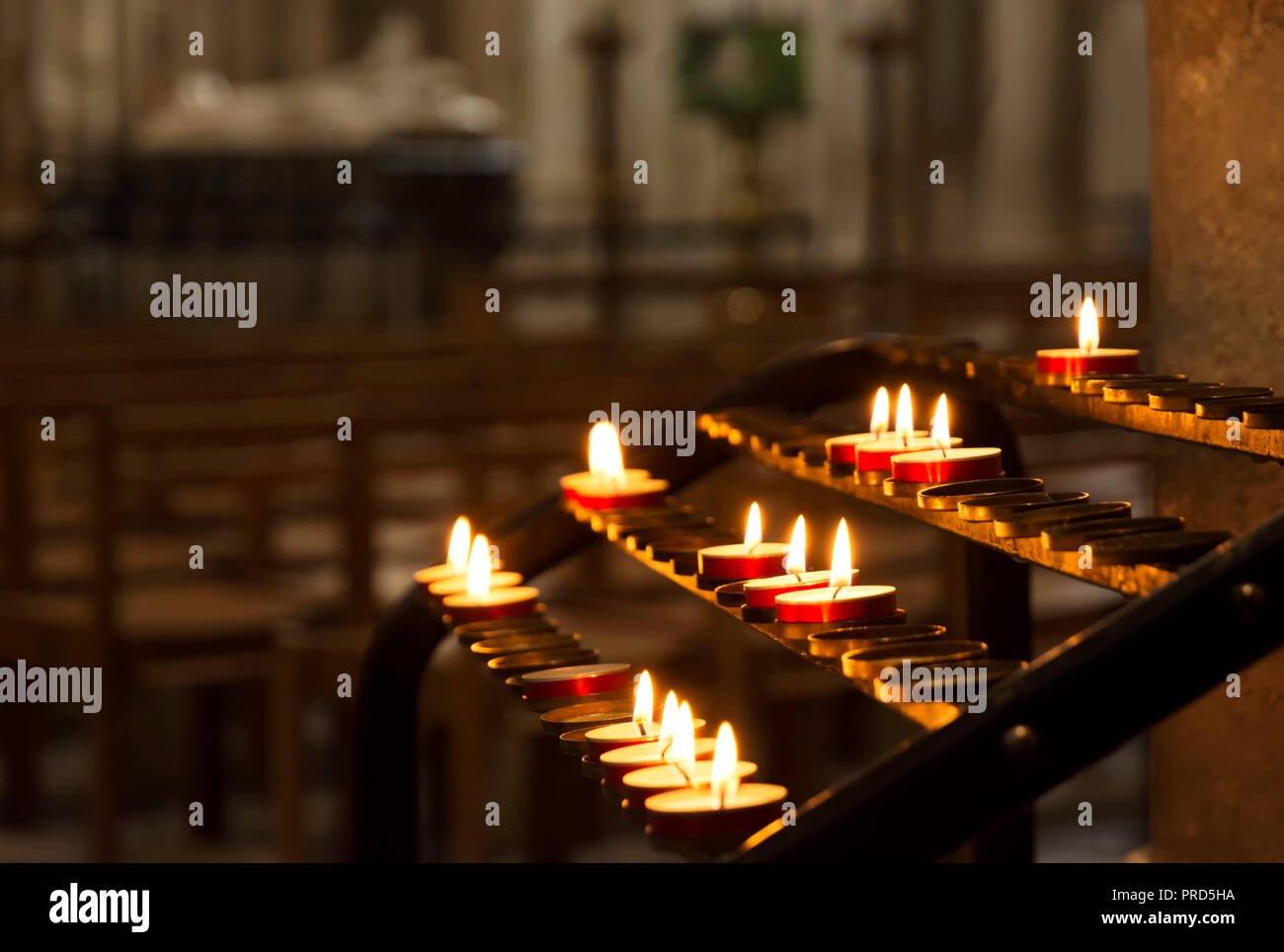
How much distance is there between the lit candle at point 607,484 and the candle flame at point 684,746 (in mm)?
431


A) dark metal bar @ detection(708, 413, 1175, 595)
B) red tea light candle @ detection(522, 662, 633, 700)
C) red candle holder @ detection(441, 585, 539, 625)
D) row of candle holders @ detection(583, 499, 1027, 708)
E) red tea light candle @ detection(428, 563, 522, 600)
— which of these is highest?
dark metal bar @ detection(708, 413, 1175, 595)

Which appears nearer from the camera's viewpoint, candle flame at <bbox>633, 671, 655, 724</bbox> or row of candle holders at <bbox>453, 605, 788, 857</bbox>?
row of candle holders at <bbox>453, 605, 788, 857</bbox>

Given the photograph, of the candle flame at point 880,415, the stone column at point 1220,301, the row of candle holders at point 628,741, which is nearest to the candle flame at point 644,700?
the row of candle holders at point 628,741

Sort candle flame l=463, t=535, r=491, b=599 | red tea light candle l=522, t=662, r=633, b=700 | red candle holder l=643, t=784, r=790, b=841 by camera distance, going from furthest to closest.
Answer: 1. candle flame l=463, t=535, r=491, b=599
2. red tea light candle l=522, t=662, r=633, b=700
3. red candle holder l=643, t=784, r=790, b=841

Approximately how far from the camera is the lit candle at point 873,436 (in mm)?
1260

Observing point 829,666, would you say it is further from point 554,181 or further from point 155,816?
point 554,181

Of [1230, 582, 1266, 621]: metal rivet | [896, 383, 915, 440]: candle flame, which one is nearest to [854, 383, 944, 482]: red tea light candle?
[896, 383, 915, 440]: candle flame

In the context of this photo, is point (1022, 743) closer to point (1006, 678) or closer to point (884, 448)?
point (1006, 678)

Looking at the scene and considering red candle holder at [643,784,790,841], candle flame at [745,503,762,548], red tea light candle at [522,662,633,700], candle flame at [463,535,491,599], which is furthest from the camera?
candle flame at [463,535,491,599]

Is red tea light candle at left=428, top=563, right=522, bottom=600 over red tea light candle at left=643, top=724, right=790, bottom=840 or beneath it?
over

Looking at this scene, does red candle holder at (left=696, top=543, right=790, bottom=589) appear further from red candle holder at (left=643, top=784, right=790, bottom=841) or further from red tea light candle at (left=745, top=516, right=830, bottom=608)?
red candle holder at (left=643, top=784, right=790, bottom=841)

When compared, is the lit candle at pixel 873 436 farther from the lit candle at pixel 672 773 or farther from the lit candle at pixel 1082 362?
the lit candle at pixel 672 773

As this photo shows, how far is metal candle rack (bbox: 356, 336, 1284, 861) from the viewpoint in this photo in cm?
75

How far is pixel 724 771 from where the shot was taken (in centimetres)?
90
